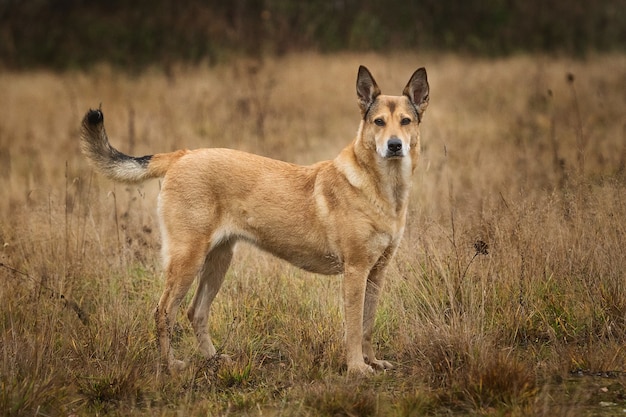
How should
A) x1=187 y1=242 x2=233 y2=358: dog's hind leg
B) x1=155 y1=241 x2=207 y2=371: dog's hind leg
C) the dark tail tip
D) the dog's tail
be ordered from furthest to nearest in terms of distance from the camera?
x1=187 y1=242 x2=233 y2=358: dog's hind leg < the dog's tail < the dark tail tip < x1=155 y1=241 x2=207 y2=371: dog's hind leg

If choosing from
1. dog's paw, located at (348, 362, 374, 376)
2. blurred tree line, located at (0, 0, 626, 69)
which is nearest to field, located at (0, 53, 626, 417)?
dog's paw, located at (348, 362, 374, 376)

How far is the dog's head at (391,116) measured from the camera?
523 cm

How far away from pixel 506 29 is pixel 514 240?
16068mm

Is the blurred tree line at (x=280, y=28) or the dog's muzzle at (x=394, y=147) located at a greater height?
the blurred tree line at (x=280, y=28)

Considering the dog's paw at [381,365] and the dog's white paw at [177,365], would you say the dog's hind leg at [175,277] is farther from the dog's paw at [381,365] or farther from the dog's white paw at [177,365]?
the dog's paw at [381,365]

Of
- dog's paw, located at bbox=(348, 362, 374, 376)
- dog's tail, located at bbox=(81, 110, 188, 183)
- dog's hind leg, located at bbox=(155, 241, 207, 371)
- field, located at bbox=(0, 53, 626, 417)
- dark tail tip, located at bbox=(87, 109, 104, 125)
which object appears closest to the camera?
field, located at bbox=(0, 53, 626, 417)

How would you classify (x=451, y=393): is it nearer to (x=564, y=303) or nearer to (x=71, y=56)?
(x=564, y=303)

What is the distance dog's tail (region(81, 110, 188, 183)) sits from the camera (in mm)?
5668

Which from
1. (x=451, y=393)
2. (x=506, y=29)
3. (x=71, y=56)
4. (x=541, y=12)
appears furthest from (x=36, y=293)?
(x=541, y=12)

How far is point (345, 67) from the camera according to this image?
1648 cm

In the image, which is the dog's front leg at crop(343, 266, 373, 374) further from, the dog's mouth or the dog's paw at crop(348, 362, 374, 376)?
the dog's mouth

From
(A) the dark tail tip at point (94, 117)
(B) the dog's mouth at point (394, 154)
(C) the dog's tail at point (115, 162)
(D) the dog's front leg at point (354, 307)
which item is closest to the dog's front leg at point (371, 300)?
(D) the dog's front leg at point (354, 307)

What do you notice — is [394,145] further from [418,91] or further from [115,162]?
[115,162]

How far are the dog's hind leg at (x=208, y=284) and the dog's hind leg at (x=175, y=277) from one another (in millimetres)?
380
